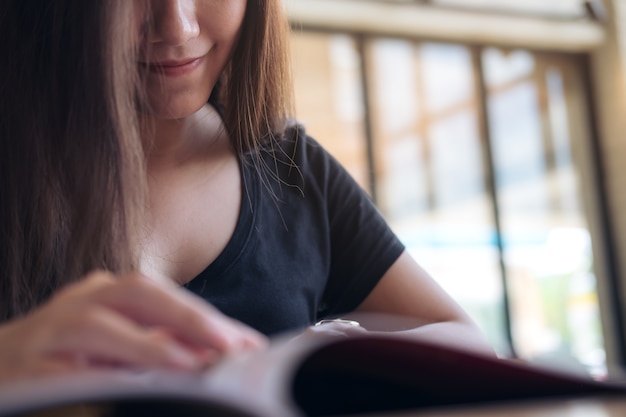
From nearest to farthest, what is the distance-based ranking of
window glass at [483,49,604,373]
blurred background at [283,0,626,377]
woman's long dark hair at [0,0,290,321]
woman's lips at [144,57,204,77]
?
1. woman's long dark hair at [0,0,290,321]
2. woman's lips at [144,57,204,77]
3. blurred background at [283,0,626,377]
4. window glass at [483,49,604,373]

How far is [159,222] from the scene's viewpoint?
34.5 inches

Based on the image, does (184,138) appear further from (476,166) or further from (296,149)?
(476,166)

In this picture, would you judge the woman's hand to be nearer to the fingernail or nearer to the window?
the fingernail

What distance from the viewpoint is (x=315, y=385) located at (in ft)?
1.30

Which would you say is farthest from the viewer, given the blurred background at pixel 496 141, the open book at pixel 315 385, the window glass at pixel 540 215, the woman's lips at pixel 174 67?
the window glass at pixel 540 215

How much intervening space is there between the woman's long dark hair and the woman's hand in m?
0.34

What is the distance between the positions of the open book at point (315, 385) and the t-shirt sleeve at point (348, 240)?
21.4 inches

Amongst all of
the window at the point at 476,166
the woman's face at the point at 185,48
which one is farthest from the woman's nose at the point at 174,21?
the window at the point at 476,166

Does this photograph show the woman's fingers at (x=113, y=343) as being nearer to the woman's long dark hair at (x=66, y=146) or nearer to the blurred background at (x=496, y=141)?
the woman's long dark hair at (x=66, y=146)

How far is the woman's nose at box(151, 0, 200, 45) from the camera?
2.48ft

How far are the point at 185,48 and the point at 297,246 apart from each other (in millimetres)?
259

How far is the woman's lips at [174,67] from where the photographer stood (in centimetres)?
80

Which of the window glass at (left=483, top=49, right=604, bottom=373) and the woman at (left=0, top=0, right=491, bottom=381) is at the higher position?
the woman at (left=0, top=0, right=491, bottom=381)

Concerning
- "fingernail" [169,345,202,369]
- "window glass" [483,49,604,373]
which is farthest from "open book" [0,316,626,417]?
"window glass" [483,49,604,373]
